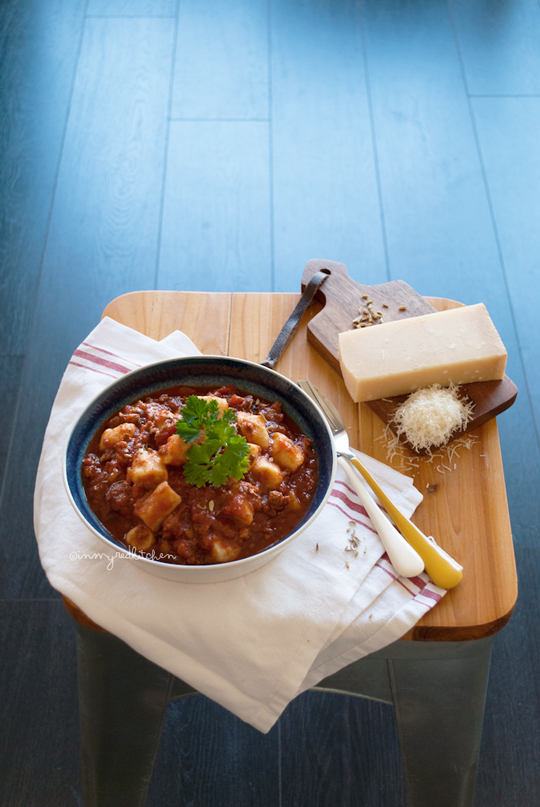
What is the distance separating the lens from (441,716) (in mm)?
1148

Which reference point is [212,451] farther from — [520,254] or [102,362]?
[520,254]

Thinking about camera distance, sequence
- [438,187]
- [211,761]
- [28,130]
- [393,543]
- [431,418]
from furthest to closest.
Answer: [28,130], [438,187], [211,761], [431,418], [393,543]

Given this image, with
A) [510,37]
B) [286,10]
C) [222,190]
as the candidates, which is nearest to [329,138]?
[222,190]

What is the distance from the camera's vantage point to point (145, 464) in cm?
92

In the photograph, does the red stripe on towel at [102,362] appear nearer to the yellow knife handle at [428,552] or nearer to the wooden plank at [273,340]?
the wooden plank at [273,340]

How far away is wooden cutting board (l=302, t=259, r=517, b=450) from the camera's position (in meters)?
1.19

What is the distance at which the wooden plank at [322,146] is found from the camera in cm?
237

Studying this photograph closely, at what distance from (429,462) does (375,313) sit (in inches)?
14.0

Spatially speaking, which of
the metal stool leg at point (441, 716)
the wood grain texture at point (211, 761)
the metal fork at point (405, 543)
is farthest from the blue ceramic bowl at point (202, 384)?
the wood grain texture at point (211, 761)

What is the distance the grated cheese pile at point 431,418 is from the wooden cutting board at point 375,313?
2 centimetres

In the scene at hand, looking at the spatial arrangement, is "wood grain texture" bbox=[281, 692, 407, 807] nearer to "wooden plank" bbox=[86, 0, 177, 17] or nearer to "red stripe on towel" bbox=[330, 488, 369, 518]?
"red stripe on towel" bbox=[330, 488, 369, 518]

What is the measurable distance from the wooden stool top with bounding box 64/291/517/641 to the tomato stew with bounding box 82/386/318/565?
19cm

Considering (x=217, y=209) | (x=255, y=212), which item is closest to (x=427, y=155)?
(x=255, y=212)

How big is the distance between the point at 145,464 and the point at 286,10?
110 inches
